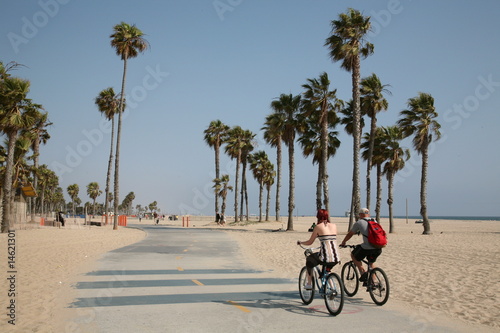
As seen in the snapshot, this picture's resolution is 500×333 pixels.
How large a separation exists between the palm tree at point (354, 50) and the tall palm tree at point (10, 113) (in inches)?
905

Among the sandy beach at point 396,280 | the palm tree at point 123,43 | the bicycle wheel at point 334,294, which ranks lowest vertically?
the sandy beach at point 396,280

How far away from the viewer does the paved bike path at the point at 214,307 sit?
21.2 ft

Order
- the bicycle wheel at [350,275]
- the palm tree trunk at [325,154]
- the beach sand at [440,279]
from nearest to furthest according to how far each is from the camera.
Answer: the beach sand at [440,279], the bicycle wheel at [350,275], the palm tree trunk at [325,154]

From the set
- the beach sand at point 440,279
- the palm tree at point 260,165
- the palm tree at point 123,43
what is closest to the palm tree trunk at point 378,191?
the beach sand at point 440,279

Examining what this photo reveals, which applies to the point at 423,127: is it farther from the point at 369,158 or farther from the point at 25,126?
the point at 25,126

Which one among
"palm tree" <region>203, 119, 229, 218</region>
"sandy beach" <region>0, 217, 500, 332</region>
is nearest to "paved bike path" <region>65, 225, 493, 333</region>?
"sandy beach" <region>0, 217, 500, 332</region>

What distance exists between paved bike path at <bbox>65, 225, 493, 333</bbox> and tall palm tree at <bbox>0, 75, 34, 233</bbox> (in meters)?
20.4

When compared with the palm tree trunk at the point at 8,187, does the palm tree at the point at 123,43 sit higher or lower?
higher

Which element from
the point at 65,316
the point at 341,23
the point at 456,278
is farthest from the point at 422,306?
the point at 341,23

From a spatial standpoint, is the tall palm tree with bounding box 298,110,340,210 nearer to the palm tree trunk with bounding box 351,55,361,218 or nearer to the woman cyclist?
the palm tree trunk with bounding box 351,55,361,218

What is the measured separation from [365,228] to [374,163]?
33124mm

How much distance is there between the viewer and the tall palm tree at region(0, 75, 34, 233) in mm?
28203

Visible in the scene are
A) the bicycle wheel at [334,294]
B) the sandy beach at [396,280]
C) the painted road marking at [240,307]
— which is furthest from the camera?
the painted road marking at [240,307]

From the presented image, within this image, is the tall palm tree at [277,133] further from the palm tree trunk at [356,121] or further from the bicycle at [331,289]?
the bicycle at [331,289]
